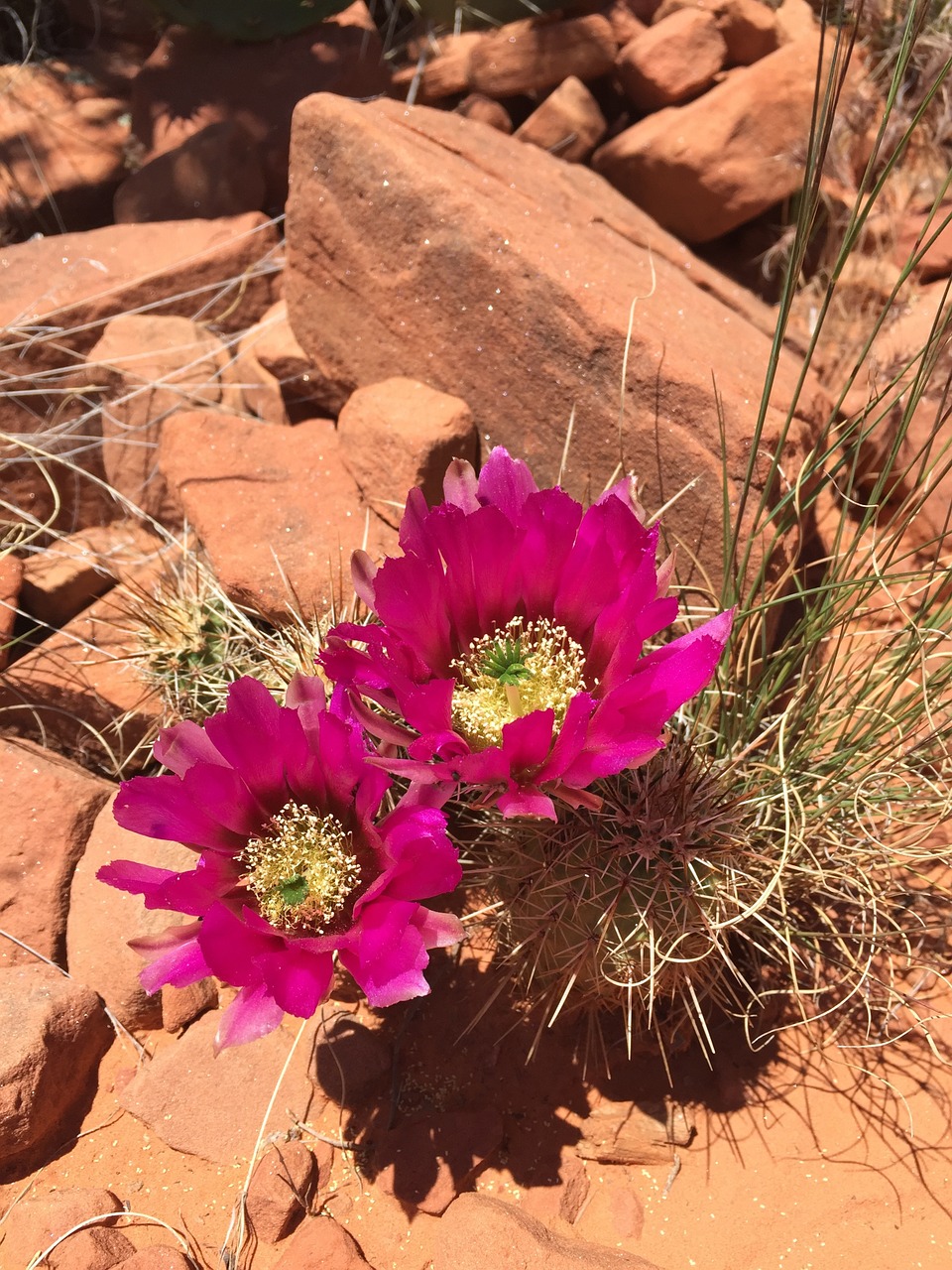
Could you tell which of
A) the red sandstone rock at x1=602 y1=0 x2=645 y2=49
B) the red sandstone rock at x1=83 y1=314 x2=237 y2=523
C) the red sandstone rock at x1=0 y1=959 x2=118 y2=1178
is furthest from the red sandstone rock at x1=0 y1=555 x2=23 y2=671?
the red sandstone rock at x1=602 y1=0 x2=645 y2=49

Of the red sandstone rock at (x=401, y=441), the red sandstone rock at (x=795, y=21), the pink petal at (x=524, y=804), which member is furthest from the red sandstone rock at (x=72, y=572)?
the red sandstone rock at (x=795, y=21)

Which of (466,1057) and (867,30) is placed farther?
(867,30)

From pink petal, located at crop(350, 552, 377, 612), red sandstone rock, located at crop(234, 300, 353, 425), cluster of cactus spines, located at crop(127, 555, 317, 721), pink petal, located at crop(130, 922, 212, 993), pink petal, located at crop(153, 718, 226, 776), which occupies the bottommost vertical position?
cluster of cactus spines, located at crop(127, 555, 317, 721)

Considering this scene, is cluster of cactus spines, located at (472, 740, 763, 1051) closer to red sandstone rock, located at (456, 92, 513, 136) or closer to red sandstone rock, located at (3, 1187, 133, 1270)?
red sandstone rock, located at (3, 1187, 133, 1270)

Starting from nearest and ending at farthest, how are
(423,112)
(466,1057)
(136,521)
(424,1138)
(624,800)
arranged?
(624,800) → (424,1138) → (466,1057) → (423,112) → (136,521)

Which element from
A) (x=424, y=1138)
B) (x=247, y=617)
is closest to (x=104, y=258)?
(x=247, y=617)

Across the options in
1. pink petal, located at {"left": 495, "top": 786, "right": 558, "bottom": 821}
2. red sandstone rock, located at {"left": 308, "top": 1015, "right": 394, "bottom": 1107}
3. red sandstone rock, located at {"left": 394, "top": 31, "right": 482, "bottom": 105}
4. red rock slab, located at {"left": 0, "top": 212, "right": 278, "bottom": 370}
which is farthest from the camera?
red sandstone rock, located at {"left": 394, "top": 31, "right": 482, "bottom": 105}

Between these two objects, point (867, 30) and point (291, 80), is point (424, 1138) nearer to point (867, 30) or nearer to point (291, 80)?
point (291, 80)
